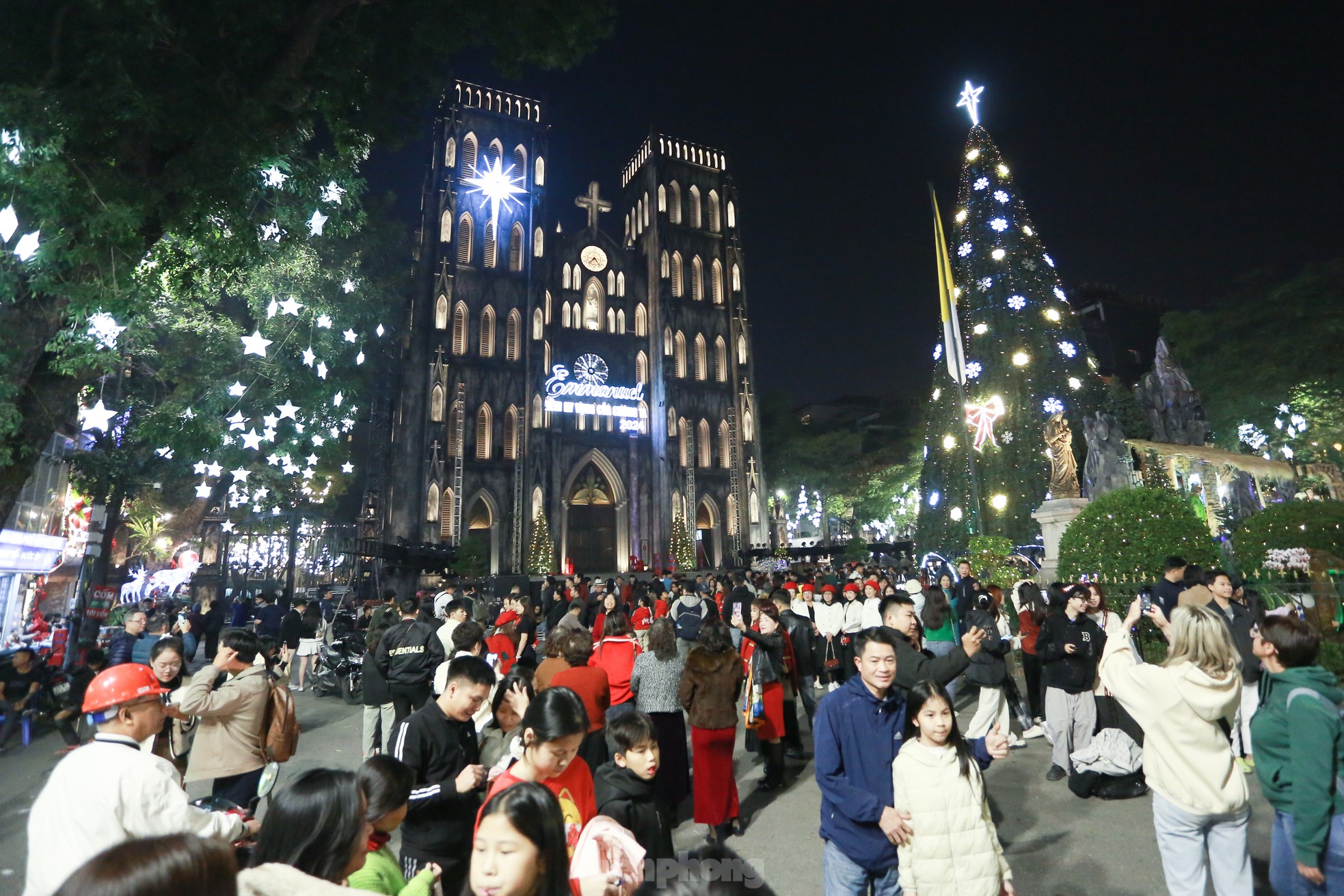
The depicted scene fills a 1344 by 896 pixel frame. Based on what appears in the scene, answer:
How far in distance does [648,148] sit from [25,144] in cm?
3800

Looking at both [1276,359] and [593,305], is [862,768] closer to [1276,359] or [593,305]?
[1276,359]

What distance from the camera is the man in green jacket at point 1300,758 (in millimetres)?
2912

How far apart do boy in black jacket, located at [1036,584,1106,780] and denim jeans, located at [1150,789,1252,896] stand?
280 cm

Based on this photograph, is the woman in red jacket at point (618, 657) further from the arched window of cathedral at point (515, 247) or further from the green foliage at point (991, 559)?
the arched window of cathedral at point (515, 247)

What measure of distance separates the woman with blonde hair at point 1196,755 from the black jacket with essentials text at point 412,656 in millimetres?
5263

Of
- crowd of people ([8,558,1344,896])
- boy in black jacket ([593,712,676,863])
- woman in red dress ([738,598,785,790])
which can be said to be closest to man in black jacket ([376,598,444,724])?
crowd of people ([8,558,1344,896])

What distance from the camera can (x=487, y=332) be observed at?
114 ft

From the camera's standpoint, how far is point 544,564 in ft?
104

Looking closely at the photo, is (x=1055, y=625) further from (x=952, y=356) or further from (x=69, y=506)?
(x=69, y=506)

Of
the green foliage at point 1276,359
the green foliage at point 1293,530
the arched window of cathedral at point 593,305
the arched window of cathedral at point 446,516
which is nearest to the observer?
the green foliage at point 1293,530

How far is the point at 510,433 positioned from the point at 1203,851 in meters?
32.9

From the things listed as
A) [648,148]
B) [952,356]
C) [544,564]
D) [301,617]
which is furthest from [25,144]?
[648,148]

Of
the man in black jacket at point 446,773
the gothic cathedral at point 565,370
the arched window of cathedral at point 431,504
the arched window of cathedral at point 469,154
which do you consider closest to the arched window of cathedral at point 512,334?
the gothic cathedral at point 565,370

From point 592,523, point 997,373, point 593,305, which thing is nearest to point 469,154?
point 593,305
